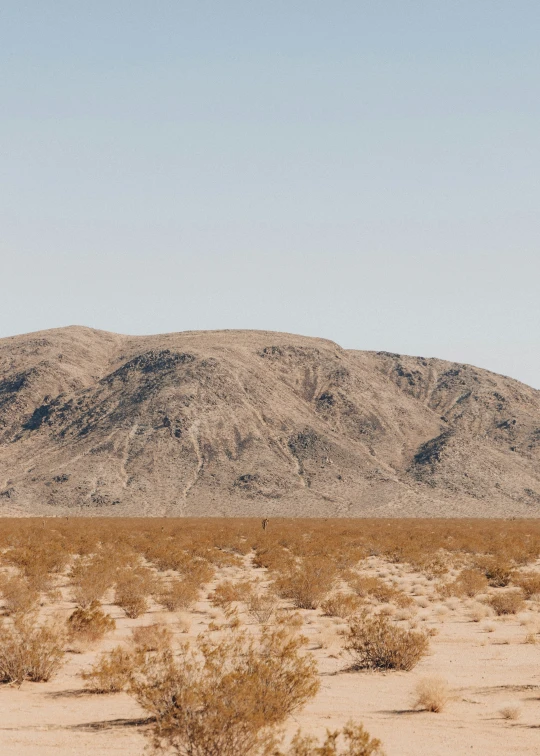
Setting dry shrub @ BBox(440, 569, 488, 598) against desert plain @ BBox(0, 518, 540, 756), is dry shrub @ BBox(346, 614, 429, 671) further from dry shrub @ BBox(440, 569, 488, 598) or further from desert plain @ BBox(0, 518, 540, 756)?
dry shrub @ BBox(440, 569, 488, 598)

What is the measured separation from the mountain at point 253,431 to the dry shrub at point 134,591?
56720 millimetres

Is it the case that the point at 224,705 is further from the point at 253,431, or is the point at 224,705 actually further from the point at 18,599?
the point at 253,431

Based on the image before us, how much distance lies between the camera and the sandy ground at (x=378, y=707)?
891 centimetres

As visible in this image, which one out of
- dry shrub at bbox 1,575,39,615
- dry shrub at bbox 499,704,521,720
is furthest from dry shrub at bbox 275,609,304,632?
dry shrub at bbox 499,704,521,720

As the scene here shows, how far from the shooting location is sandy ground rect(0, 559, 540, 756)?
8.91m

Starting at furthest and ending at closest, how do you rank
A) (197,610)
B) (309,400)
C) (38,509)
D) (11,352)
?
(11,352)
(309,400)
(38,509)
(197,610)

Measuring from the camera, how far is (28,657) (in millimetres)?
11656

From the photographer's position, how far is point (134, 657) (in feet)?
36.8

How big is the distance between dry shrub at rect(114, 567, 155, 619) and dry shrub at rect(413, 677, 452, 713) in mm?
9286

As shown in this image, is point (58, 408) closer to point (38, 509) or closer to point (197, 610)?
point (38, 509)

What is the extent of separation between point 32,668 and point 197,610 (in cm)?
788

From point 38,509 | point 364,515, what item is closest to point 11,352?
point 38,509

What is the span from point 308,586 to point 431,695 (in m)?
9.92

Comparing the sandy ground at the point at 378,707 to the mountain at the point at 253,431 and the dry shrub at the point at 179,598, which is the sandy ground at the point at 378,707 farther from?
the mountain at the point at 253,431
